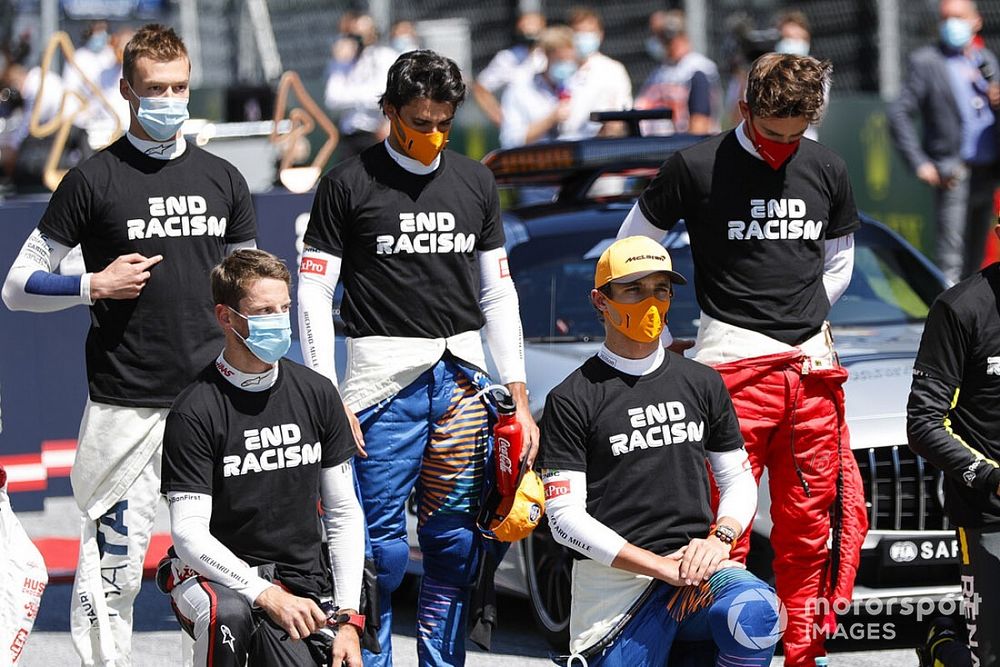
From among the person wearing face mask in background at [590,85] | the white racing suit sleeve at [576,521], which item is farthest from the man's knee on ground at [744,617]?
the person wearing face mask in background at [590,85]

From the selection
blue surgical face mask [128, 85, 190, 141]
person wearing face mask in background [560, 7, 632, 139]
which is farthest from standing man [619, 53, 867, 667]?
person wearing face mask in background [560, 7, 632, 139]

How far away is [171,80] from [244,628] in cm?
192

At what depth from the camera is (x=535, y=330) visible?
7.48m

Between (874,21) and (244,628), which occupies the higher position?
(874,21)

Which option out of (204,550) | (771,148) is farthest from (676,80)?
(204,550)

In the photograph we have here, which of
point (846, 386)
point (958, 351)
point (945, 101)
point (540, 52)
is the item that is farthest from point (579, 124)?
point (958, 351)

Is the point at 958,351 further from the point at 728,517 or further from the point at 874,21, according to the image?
the point at 874,21

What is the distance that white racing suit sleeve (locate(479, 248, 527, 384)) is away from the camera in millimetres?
5859

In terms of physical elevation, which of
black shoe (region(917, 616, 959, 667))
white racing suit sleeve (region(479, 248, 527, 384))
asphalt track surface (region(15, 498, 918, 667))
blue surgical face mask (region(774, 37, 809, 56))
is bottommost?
asphalt track surface (region(15, 498, 918, 667))

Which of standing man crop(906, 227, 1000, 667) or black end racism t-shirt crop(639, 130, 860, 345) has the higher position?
black end racism t-shirt crop(639, 130, 860, 345)

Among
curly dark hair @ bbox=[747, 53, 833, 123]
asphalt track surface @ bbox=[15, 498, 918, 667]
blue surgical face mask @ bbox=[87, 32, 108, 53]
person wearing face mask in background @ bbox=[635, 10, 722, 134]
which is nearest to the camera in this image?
curly dark hair @ bbox=[747, 53, 833, 123]

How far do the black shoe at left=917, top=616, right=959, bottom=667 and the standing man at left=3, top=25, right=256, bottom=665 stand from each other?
2.46 metres

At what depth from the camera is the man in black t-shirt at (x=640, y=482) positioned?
4914 mm

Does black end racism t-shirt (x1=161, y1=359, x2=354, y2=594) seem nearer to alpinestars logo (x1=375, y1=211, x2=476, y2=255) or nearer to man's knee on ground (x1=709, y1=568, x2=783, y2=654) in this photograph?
alpinestars logo (x1=375, y1=211, x2=476, y2=255)
